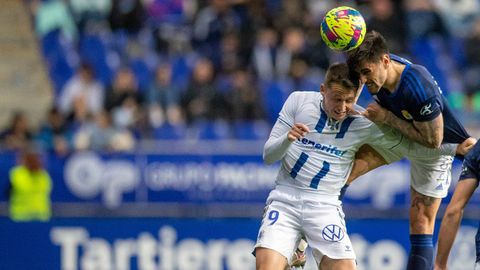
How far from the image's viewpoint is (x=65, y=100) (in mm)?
17219

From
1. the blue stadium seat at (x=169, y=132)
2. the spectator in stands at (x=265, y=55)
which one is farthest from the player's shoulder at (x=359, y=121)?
the spectator in stands at (x=265, y=55)

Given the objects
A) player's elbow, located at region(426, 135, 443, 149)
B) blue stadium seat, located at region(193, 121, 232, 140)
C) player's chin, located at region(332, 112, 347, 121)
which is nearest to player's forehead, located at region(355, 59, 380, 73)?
player's chin, located at region(332, 112, 347, 121)

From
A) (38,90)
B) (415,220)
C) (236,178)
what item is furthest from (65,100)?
(415,220)

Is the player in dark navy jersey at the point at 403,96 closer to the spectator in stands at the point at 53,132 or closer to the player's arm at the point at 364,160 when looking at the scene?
the player's arm at the point at 364,160

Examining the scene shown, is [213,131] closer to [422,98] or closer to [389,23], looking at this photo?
[389,23]

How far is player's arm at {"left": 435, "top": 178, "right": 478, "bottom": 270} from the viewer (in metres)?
8.31

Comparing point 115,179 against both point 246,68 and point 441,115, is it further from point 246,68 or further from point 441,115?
point 441,115

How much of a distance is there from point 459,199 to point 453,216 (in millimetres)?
157

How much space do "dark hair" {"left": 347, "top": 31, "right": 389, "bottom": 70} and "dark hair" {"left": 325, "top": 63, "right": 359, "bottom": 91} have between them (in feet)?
0.23

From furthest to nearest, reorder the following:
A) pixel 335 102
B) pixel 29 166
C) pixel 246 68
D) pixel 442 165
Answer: pixel 246 68 < pixel 29 166 < pixel 442 165 < pixel 335 102

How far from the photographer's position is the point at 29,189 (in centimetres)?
1524

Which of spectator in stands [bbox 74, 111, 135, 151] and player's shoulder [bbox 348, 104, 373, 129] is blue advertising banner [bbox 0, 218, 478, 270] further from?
spectator in stands [bbox 74, 111, 135, 151]

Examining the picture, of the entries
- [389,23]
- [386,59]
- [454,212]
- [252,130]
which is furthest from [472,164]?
[389,23]

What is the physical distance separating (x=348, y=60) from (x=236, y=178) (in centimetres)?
711
